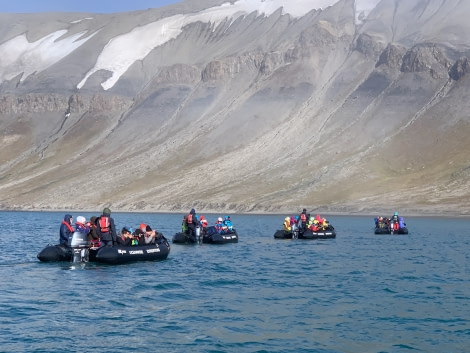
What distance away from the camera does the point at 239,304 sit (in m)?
28.2

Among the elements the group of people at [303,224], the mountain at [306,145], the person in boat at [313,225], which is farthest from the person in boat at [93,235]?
the mountain at [306,145]

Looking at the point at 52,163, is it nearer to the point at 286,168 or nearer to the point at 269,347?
the point at 286,168

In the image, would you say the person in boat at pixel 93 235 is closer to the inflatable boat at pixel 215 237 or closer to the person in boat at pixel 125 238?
the person in boat at pixel 125 238

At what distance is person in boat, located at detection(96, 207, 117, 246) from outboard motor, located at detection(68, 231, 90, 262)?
0.84m

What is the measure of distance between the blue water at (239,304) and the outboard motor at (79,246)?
0.65 meters

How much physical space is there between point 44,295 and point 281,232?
114 ft

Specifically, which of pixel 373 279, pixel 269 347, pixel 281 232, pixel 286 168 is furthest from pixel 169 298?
pixel 286 168

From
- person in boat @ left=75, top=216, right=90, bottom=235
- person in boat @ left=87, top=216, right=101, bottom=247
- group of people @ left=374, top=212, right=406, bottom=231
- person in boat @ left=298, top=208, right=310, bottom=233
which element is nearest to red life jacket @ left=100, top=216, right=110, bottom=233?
person in boat @ left=87, top=216, right=101, bottom=247

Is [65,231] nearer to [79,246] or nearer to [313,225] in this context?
[79,246]

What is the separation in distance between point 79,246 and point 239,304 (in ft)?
42.1

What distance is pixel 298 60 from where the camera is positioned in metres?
199

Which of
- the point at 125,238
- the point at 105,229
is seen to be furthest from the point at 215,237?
the point at 105,229

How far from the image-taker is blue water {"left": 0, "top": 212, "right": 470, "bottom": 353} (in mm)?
22312

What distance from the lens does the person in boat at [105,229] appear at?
37.8m
